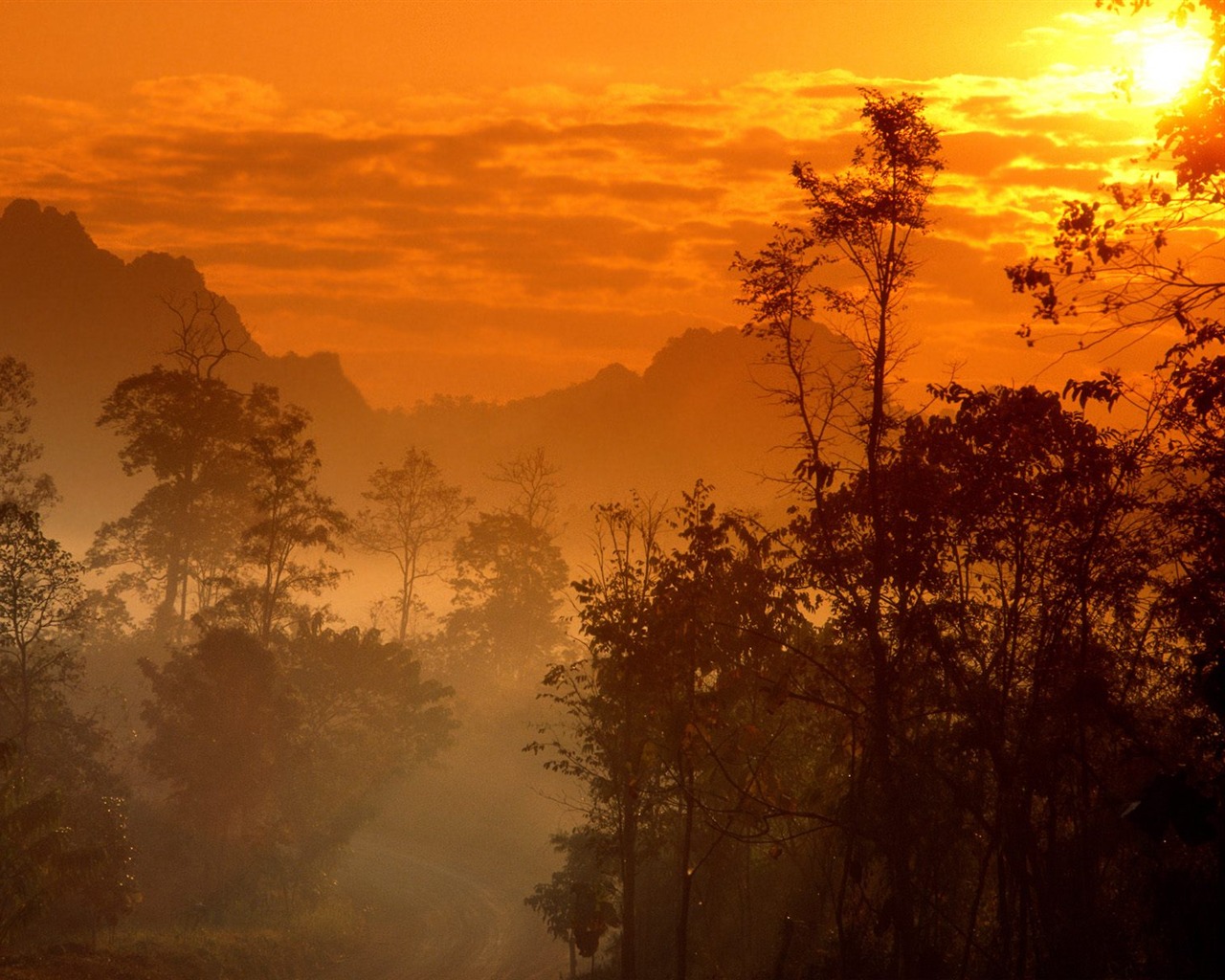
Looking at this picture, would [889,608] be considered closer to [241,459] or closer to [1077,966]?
[1077,966]

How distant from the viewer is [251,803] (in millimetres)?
49312

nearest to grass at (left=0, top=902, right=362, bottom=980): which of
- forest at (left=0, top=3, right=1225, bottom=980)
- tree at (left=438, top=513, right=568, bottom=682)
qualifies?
forest at (left=0, top=3, right=1225, bottom=980)

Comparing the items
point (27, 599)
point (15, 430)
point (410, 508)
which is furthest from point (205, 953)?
point (410, 508)

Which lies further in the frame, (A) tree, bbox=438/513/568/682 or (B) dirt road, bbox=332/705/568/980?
(A) tree, bbox=438/513/568/682

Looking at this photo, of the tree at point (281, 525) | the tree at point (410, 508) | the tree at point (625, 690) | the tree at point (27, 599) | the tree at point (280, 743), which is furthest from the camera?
the tree at point (410, 508)

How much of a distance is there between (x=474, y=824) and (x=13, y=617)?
3098cm

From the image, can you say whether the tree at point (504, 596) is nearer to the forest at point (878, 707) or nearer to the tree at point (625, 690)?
the forest at point (878, 707)

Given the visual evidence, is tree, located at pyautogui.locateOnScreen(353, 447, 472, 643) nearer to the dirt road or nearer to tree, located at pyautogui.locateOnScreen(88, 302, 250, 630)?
tree, located at pyautogui.locateOnScreen(88, 302, 250, 630)

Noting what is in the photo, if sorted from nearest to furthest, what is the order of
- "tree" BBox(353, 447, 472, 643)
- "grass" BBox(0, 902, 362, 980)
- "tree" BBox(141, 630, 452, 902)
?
"grass" BBox(0, 902, 362, 980), "tree" BBox(141, 630, 452, 902), "tree" BBox(353, 447, 472, 643)

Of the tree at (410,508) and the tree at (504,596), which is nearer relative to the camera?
the tree at (410,508)

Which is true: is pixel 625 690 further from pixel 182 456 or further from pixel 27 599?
pixel 182 456

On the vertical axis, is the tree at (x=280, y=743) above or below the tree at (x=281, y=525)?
below

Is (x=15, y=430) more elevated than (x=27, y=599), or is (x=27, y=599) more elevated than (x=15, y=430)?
(x=15, y=430)

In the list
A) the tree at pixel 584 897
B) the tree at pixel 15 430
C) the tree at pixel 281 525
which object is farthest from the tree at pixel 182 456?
the tree at pixel 584 897
